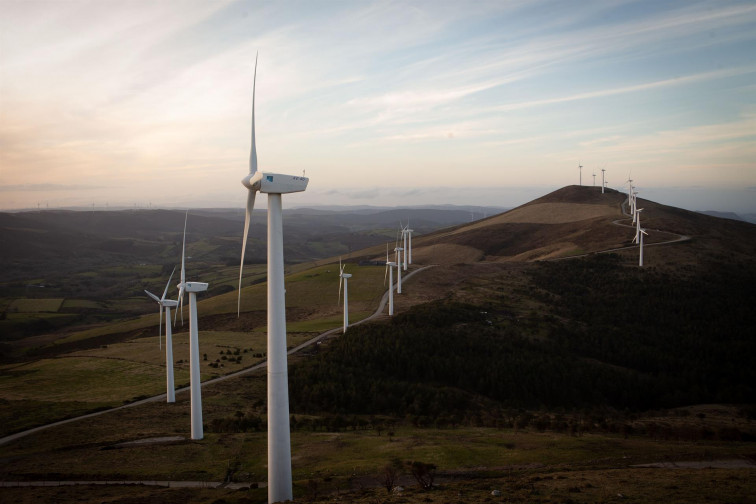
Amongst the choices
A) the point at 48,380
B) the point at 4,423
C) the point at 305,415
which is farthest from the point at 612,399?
the point at 48,380

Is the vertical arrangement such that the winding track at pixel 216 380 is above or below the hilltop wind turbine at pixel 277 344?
below

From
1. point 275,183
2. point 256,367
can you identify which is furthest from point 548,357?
point 275,183

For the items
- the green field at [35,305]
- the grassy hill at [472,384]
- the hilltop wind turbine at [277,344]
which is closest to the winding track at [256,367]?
the grassy hill at [472,384]

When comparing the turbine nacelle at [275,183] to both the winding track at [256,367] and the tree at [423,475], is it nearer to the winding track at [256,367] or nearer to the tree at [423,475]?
the tree at [423,475]

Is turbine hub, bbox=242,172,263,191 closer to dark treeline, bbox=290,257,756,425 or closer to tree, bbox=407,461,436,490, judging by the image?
tree, bbox=407,461,436,490

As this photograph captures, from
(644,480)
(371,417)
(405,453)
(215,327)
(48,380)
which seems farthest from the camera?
(215,327)

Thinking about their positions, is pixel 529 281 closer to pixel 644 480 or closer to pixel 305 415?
pixel 305 415

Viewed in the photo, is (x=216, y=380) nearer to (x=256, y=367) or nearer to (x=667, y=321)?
(x=256, y=367)
